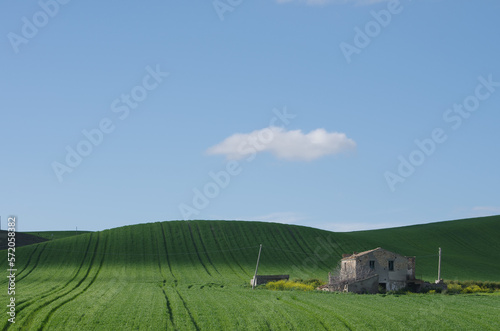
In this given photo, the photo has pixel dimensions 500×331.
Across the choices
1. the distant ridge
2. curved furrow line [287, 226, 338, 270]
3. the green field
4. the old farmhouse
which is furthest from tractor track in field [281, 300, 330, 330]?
curved furrow line [287, 226, 338, 270]

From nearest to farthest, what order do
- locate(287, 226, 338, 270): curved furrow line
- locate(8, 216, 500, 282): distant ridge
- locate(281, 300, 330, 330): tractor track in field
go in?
locate(281, 300, 330, 330): tractor track in field < locate(8, 216, 500, 282): distant ridge < locate(287, 226, 338, 270): curved furrow line

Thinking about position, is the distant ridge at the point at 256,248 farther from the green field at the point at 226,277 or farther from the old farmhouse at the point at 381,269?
the old farmhouse at the point at 381,269

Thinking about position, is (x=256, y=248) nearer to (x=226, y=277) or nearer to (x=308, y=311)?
(x=226, y=277)

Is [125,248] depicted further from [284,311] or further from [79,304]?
[284,311]

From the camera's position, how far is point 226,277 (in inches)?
3179

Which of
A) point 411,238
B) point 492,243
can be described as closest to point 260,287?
point 411,238

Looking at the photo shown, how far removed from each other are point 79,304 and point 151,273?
127 ft

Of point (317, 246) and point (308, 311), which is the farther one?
point (317, 246)

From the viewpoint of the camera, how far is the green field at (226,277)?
3838 centimetres

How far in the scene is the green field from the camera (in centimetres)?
3838

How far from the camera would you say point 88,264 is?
87.6 metres

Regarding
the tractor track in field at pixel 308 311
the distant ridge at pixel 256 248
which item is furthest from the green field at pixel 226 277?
the distant ridge at pixel 256 248

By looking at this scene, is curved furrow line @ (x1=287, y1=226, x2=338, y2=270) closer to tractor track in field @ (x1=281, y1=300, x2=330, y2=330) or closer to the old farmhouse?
the old farmhouse

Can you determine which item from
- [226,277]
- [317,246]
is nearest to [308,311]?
[226,277]
